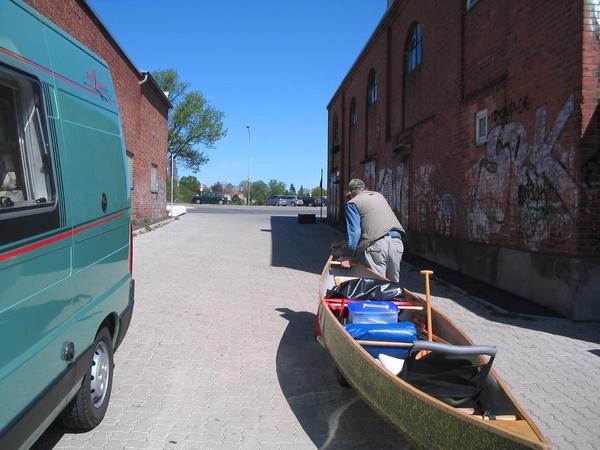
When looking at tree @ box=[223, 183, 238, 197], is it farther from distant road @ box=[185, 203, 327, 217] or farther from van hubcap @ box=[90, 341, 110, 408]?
van hubcap @ box=[90, 341, 110, 408]

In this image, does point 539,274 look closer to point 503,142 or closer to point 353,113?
point 503,142

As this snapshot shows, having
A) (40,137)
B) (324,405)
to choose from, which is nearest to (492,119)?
(324,405)

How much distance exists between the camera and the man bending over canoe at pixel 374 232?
263 inches

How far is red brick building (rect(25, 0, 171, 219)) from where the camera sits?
13.4m

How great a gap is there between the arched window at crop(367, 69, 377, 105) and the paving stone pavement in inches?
441

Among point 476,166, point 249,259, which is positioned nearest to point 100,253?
point 476,166

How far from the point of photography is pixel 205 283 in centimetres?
1014

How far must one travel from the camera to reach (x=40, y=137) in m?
3.08

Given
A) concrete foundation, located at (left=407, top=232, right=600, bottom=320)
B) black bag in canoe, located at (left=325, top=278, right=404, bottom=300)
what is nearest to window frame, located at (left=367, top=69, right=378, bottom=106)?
concrete foundation, located at (left=407, top=232, right=600, bottom=320)

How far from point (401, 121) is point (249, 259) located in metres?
6.02

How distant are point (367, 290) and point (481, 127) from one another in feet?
20.2

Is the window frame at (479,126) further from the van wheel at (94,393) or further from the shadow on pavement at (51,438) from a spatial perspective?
the shadow on pavement at (51,438)

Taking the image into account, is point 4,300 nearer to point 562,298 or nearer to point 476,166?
point 562,298

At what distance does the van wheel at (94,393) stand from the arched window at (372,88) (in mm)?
16676
